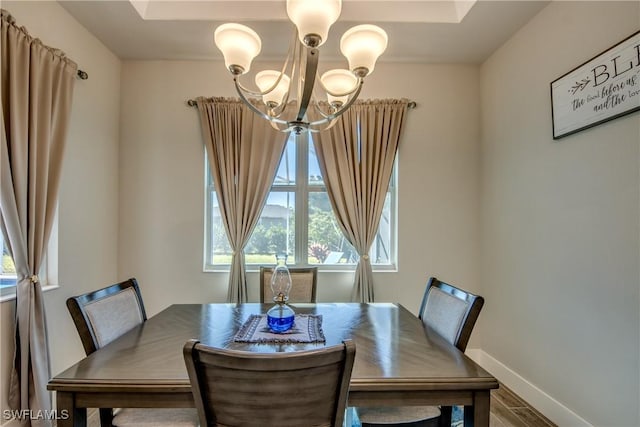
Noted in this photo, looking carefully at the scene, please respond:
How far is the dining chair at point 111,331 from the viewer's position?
134 centimetres

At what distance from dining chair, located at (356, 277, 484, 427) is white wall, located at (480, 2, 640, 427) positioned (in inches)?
35.8

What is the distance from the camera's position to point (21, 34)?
6.00ft

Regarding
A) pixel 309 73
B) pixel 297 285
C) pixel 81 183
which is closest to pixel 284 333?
pixel 297 285

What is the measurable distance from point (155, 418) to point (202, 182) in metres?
2.02

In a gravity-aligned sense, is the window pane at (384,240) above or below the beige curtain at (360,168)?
below

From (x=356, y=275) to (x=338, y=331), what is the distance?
1.30 metres

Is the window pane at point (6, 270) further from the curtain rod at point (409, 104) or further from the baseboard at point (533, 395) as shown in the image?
the baseboard at point (533, 395)

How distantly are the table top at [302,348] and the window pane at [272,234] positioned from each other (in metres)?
1.09

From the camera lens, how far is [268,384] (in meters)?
0.91

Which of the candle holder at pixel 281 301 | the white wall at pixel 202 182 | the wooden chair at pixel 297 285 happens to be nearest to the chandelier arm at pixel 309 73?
the candle holder at pixel 281 301

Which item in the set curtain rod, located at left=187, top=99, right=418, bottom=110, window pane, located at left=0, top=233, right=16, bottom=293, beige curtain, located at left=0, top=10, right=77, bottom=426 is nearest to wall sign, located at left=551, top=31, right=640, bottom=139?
curtain rod, located at left=187, top=99, right=418, bottom=110

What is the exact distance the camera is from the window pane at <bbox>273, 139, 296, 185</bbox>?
120 inches

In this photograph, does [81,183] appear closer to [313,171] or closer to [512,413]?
[313,171]

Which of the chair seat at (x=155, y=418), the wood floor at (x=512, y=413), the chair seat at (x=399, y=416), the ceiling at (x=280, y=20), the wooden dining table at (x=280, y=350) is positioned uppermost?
the ceiling at (x=280, y=20)
